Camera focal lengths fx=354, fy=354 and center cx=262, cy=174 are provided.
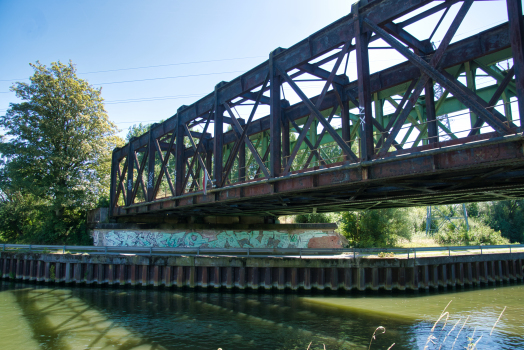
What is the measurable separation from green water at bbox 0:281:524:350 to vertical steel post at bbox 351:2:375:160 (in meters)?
5.75

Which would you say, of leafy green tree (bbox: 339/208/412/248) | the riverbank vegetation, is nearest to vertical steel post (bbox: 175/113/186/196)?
the riverbank vegetation

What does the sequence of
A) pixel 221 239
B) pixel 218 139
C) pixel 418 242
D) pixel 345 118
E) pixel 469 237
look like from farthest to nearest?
pixel 418 242 < pixel 469 237 < pixel 221 239 < pixel 218 139 < pixel 345 118

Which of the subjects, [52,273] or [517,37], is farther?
[52,273]

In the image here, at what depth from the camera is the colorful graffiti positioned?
30219mm

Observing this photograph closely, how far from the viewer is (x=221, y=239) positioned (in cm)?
3053

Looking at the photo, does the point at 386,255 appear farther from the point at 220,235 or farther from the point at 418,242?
the point at 418,242

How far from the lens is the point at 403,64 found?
13539 millimetres

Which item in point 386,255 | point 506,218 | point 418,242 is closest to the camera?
point 386,255

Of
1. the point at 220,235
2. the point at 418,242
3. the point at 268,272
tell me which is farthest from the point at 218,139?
the point at 418,242

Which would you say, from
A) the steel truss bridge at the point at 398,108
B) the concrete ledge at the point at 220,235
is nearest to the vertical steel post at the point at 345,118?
the steel truss bridge at the point at 398,108

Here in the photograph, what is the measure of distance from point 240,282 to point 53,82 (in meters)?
28.5

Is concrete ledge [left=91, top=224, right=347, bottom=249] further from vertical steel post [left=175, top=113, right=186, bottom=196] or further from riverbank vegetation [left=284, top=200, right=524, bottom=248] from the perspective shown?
vertical steel post [left=175, top=113, right=186, bottom=196]

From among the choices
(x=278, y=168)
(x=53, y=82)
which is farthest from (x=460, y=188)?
(x=53, y=82)

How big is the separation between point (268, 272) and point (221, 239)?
10651 millimetres
